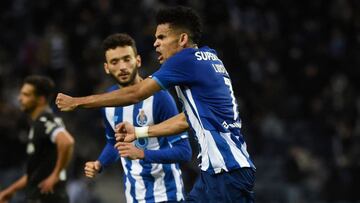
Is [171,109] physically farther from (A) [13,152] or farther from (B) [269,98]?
(B) [269,98]

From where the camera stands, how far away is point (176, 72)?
5.61 m

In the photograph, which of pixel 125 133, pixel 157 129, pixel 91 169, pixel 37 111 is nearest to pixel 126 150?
pixel 125 133

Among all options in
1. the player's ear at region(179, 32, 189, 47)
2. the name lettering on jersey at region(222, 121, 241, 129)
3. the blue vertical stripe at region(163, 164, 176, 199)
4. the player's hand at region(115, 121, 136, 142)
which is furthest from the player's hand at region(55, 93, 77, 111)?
the blue vertical stripe at region(163, 164, 176, 199)

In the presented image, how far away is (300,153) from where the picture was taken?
47.5ft

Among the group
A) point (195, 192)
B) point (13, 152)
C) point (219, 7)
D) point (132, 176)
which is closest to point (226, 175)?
point (195, 192)

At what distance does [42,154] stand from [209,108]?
3186mm

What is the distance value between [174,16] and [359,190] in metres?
9.23

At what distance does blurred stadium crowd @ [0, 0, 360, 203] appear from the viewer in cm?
1411

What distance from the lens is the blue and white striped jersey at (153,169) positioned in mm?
6824

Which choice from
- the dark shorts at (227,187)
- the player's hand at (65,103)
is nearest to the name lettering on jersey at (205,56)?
the dark shorts at (227,187)

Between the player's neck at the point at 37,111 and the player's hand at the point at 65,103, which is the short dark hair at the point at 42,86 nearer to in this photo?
the player's neck at the point at 37,111

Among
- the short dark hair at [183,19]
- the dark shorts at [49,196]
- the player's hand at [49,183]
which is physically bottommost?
the dark shorts at [49,196]

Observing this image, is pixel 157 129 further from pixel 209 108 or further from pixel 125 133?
pixel 209 108

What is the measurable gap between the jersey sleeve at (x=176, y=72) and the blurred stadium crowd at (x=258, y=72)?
7.42 metres
